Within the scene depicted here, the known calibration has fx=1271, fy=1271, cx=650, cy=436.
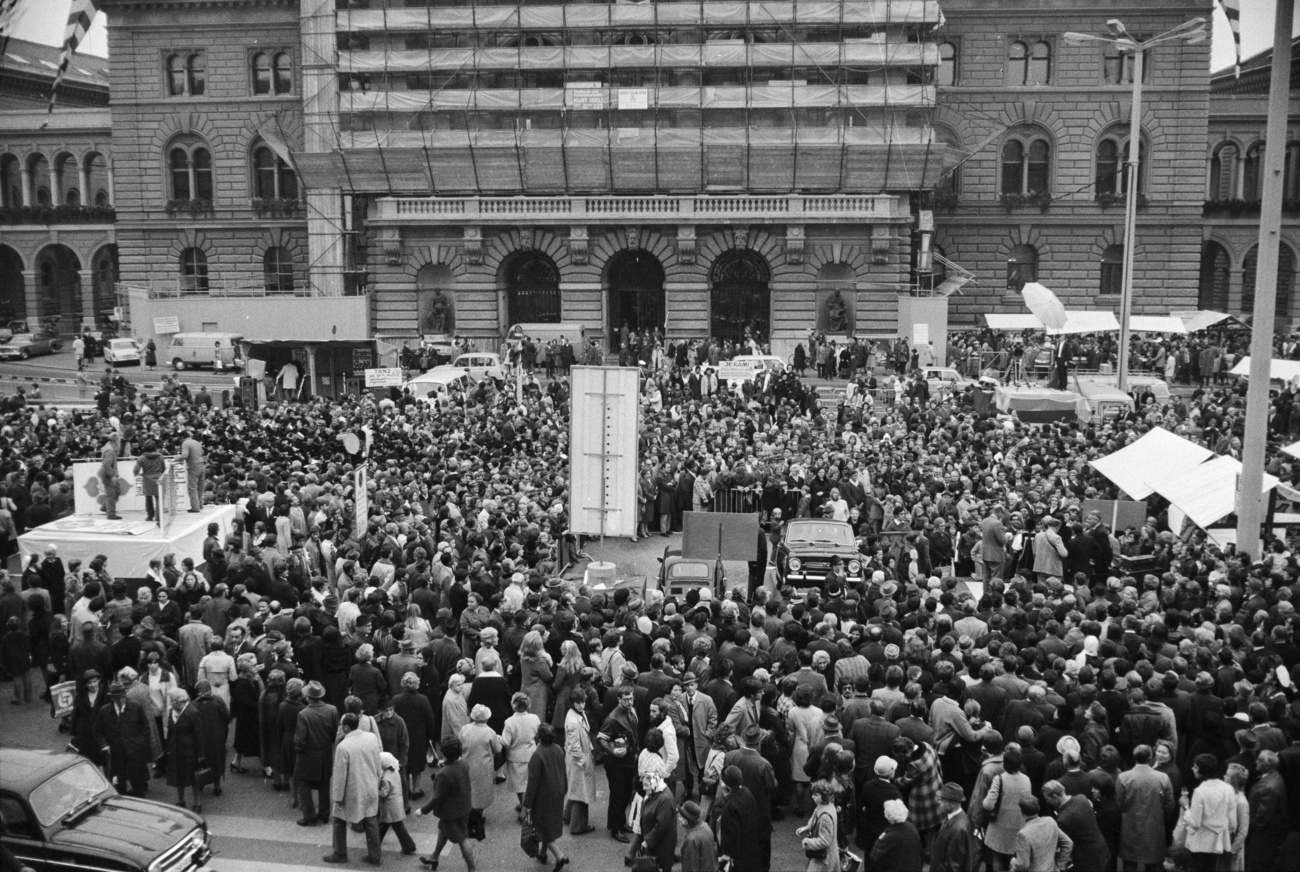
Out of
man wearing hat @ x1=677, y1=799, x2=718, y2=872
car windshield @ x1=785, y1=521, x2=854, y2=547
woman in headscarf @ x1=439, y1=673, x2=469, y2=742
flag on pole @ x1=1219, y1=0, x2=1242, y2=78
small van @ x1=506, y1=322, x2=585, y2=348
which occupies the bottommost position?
man wearing hat @ x1=677, y1=799, x2=718, y2=872

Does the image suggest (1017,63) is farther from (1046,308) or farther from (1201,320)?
(1046,308)

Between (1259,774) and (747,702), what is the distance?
458 cm

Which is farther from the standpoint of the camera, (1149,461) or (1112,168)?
(1112,168)

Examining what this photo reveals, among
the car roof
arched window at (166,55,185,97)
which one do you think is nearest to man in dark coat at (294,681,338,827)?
the car roof

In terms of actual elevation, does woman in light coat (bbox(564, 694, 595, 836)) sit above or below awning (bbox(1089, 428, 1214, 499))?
below

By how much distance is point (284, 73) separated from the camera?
59.5 metres

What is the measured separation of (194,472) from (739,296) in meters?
32.1

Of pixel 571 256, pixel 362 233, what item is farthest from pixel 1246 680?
pixel 362 233

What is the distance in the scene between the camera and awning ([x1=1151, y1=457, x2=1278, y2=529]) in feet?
64.1

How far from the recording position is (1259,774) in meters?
11.2

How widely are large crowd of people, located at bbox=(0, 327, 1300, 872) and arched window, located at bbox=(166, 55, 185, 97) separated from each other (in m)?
42.7

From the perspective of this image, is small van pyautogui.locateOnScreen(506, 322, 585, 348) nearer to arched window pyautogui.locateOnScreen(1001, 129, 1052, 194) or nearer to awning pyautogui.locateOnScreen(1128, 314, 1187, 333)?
awning pyautogui.locateOnScreen(1128, 314, 1187, 333)

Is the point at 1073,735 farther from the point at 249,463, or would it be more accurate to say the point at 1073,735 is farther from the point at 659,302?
the point at 659,302

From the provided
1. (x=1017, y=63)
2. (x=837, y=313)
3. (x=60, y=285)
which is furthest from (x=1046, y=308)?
(x=60, y=285)
